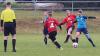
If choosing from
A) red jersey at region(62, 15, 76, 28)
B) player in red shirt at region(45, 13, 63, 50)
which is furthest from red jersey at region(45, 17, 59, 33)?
red jersey at region(62, 15, 76, 28)

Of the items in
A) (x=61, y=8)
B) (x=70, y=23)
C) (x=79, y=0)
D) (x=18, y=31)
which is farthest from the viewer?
(x=79, y=0)

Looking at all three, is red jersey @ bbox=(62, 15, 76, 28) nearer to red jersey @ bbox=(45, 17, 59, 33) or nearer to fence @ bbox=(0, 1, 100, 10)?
red jersey @ bbox=(45, 17, 59, 33)

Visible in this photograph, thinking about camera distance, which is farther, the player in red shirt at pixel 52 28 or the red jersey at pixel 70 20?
the red jersey at pixel 70 20

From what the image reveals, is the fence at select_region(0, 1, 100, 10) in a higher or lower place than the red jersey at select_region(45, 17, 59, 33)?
lower

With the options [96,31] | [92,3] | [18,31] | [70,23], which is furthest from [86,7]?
[70,23]

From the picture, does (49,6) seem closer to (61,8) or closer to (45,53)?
(61,8)

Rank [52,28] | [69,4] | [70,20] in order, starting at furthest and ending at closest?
[69,4] < [70,20] < [52,28]

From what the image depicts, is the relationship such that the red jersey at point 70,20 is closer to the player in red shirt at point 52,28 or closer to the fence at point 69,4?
the player in red shirt at point 52,28

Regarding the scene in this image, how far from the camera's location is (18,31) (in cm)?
3853

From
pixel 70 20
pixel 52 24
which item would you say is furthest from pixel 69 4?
pixel 52 24

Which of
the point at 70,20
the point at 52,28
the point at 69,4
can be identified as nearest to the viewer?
the point at 52,28

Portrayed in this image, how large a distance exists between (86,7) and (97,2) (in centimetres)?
126

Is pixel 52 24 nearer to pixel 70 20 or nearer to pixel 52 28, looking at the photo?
pixel 52 28

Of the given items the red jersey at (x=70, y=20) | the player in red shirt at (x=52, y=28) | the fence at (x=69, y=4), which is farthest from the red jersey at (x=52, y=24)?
the fence at (x=69, y=4)
